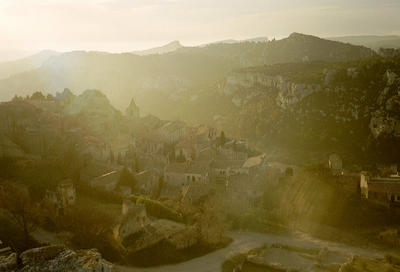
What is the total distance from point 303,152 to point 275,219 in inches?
1794

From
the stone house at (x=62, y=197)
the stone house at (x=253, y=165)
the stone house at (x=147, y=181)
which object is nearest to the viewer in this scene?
the stone house at (x=62, y=197)

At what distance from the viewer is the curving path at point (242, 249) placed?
30969mm

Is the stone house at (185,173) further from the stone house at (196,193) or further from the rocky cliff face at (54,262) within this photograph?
the rocky cliff face at (54,262)

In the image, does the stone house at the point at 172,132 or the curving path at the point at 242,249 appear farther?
the stone house at the point at 172,132

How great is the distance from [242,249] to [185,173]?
20.4 m

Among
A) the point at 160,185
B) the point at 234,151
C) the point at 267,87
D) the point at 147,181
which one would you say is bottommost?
the point at 160,185

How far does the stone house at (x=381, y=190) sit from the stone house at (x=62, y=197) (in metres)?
32.7

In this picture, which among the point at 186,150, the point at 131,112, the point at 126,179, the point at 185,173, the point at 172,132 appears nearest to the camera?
the point at 126,179

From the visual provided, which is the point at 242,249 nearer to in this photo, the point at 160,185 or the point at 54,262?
the point at 160,185

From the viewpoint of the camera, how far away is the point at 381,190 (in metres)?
44.9

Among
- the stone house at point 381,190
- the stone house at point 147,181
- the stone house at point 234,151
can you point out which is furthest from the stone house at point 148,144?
the stone house at point 381,190

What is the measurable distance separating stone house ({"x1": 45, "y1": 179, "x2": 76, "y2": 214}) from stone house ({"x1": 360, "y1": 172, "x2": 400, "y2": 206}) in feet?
107

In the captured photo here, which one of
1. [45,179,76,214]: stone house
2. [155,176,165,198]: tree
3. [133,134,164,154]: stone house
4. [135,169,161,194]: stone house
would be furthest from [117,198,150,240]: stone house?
[133,134,164,154]: stone house

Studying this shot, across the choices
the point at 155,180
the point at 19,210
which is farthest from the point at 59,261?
the point at 155,180
